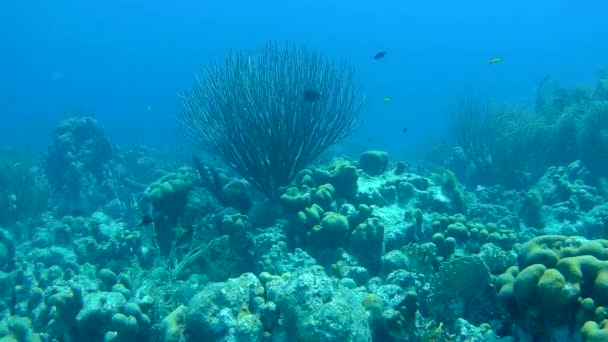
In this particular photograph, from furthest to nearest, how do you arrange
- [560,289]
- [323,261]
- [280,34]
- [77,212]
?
[280,34] < [77,212] < [323,261] < [560,289]

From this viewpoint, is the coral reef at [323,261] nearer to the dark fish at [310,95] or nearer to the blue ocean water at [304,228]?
the blue ocean water at [304,228]

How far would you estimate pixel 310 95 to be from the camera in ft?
22.1

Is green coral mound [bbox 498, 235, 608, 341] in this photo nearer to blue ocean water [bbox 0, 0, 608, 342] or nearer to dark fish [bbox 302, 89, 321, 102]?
blue ocean water [bbox 0, 0, 608, 342]

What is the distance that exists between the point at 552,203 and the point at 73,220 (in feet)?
36.1

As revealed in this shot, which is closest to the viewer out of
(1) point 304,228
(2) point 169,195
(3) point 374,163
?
(1) point 304,228

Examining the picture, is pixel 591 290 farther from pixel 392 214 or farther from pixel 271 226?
pixel 271 226

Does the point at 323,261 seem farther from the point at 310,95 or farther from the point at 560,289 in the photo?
the point at 560,289

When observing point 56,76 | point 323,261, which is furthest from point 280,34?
point 323,261

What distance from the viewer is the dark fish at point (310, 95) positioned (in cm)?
671

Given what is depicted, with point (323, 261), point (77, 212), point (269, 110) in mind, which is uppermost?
point (77, 212)

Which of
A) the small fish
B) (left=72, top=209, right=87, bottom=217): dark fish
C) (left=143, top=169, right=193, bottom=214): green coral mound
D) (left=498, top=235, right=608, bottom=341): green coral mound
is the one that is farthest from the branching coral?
the small fish

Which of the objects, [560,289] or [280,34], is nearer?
[560,289]

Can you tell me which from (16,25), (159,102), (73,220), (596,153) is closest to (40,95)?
(159,102)

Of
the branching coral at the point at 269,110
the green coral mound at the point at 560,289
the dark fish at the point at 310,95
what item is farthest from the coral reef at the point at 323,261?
the dark fish at the point at 310,95
